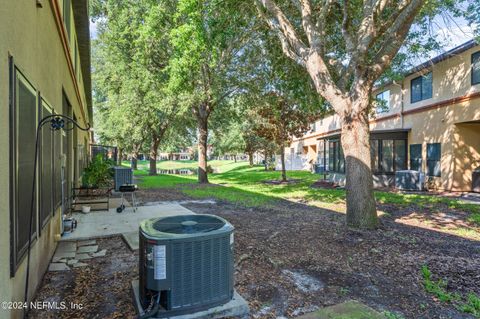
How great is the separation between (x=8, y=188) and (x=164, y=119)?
1836cm

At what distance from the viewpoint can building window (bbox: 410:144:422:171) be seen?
15333mm

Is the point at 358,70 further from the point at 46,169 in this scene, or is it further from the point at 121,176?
the point at 121,176

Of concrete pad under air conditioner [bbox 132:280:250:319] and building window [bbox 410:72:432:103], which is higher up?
building window [bbox 410:72:432:103]

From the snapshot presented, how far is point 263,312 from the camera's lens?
3055mm

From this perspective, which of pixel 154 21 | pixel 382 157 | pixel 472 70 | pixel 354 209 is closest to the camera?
pixel 354 209

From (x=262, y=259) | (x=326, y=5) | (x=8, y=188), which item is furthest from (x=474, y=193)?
(x=8, y=188)

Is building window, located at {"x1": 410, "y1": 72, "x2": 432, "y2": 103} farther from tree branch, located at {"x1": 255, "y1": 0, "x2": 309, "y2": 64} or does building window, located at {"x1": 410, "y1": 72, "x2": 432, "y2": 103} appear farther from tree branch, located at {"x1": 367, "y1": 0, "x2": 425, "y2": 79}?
tree branch, located at {"x1": 255, "y1": 0, "x2": 309, "y2": 64}

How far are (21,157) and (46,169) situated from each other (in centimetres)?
148

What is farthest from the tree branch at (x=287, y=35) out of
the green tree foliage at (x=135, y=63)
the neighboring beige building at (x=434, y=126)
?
the neighboring beige building at (x=434, y=126)

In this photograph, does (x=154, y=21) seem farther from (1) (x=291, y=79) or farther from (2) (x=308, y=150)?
(2) (x=308, y=150)

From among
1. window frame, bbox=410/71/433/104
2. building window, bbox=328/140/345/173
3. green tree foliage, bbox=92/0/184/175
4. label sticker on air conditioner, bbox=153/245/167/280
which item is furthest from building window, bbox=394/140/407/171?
label sticker on air conditioner, bbox=153/245/167/280

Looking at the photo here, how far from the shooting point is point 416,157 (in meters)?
15.6

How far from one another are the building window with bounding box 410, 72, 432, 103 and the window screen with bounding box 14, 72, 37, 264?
16.3 meters

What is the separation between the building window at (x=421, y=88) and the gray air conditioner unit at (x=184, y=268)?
50.9 feet
